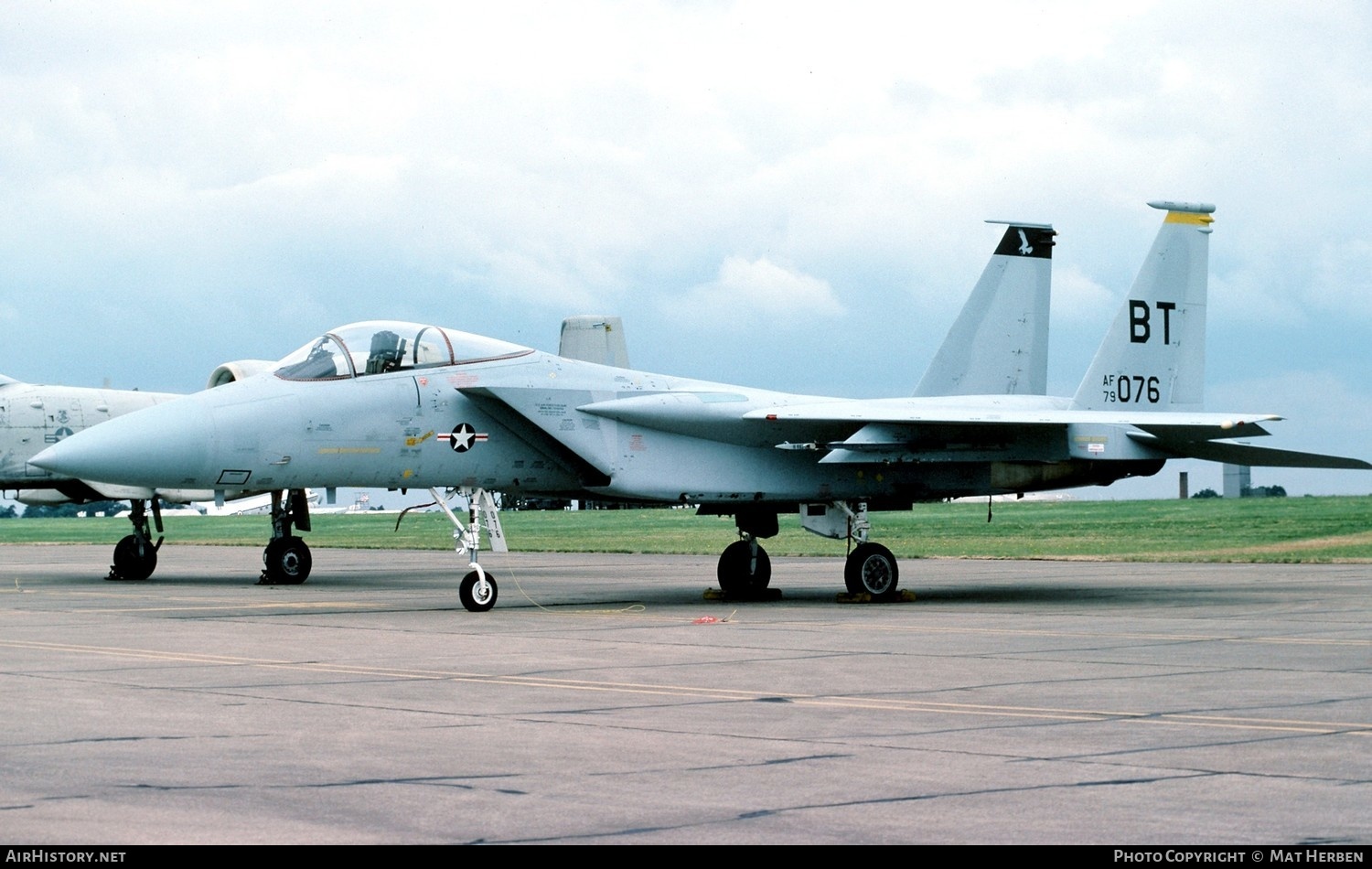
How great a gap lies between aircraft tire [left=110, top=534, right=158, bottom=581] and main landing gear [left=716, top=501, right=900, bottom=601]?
9.63 m

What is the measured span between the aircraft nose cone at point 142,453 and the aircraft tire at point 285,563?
267 inches

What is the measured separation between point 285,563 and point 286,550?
0.19m

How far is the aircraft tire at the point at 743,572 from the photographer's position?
62.6ft

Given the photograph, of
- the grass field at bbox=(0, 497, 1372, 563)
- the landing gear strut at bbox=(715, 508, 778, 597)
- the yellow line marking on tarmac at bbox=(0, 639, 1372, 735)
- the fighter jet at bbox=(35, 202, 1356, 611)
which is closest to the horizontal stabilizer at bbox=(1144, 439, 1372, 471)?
the fighter jet at bbox=(35, 202, 1356, 611)

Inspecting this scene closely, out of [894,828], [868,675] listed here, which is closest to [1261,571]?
[868,675]

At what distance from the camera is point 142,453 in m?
15.5

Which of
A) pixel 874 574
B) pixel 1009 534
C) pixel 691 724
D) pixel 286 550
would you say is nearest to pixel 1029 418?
pixel 874 574

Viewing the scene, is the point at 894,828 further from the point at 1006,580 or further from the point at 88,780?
the point at 1006,580

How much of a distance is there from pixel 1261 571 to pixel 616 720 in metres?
17.6

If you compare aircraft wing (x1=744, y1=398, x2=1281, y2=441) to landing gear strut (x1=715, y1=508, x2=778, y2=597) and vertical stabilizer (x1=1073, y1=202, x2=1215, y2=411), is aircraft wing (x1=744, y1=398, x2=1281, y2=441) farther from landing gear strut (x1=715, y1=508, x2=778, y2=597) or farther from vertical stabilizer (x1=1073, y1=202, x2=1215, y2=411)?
landing gear strut (x1=715, y1=508, x2=778, y2=597)

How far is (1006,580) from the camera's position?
21.8 meters

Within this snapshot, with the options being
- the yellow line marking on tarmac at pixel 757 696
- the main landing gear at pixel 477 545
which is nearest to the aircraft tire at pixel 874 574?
the main landing gear at pixel 477 545

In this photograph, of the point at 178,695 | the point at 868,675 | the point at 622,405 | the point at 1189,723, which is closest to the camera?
the point at 1189,723

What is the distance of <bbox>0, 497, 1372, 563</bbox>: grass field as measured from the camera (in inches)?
1183
